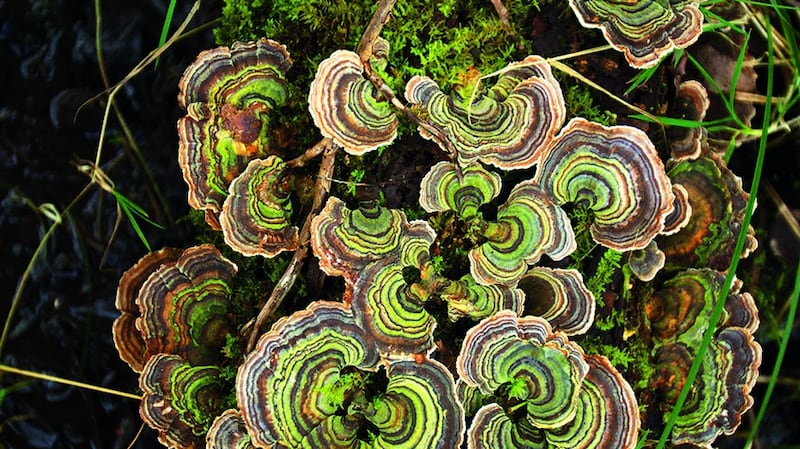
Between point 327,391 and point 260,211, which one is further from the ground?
point 260,211

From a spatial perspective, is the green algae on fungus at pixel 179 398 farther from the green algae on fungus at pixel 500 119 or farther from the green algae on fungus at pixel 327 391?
the green algae on fungus at pixel 500 119

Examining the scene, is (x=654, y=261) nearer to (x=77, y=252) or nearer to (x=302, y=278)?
(x=302, y=278)

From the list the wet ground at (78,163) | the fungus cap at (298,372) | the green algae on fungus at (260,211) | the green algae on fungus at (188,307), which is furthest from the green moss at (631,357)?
the wet ground at (78,163)

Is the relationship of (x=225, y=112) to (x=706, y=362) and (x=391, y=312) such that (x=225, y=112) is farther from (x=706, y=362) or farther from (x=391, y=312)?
(x=706, y=362)

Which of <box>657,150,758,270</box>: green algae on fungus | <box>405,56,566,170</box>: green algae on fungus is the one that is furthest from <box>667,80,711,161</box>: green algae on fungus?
<box>405,56,566,170</box>: green algae on fungus

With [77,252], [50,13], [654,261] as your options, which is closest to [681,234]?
[654,261]

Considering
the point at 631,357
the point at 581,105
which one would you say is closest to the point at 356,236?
the point at 581,105
